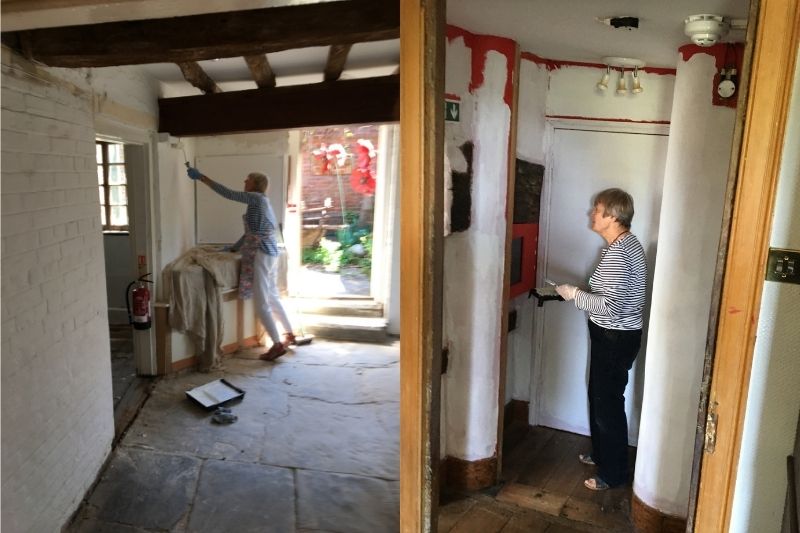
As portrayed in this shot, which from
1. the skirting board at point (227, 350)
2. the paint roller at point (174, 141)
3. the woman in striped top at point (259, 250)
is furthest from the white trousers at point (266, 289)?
the paint roller at point (174, 141)

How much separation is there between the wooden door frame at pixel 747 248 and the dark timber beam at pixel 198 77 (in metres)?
3.43

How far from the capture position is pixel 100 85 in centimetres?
344

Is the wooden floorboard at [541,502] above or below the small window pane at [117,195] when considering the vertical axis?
below

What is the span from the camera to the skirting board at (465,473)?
9.46 ft

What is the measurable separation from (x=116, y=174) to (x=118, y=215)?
→ 0.45 metres

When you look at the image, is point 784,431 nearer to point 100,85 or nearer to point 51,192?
point 51,192

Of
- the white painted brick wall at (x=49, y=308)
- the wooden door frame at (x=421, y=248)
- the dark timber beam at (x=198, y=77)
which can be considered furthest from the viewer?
the dark timber beam at (x=198, y=77)

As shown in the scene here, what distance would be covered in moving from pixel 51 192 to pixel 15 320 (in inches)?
25.9

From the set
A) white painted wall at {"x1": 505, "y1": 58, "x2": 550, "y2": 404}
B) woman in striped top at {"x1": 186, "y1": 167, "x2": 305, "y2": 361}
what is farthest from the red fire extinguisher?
white painted wall at {"x1": 505, "y1": 58, "x2": 550, "y2": 404}

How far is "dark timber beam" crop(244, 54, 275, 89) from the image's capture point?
12.3 feet

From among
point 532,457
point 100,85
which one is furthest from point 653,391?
point 100,85

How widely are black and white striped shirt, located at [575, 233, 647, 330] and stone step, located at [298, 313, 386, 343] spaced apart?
3180 millimetres

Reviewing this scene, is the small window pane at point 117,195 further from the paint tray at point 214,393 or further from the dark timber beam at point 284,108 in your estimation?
the paint tray at point 214,393

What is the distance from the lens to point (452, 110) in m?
2.55
